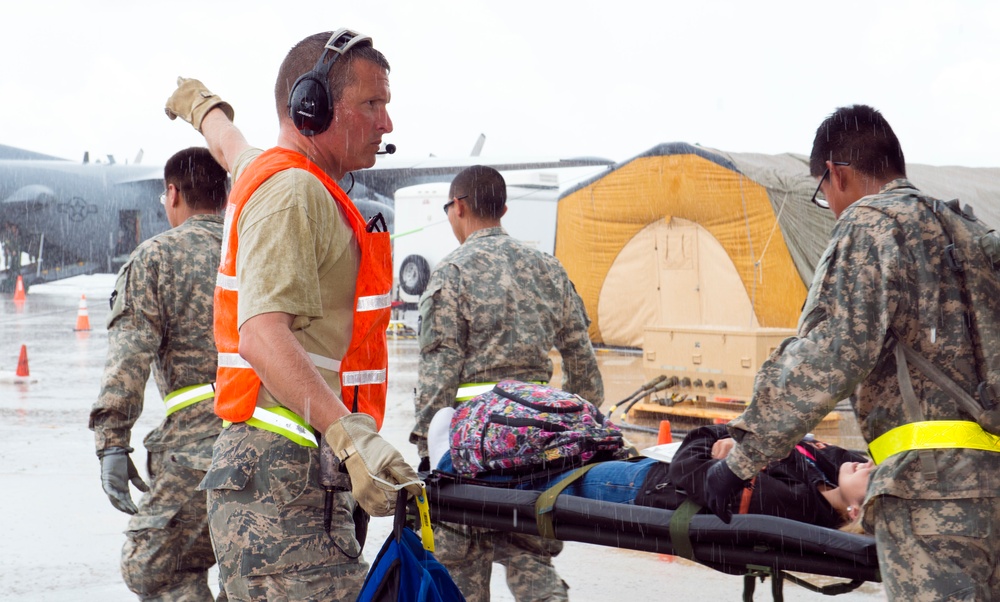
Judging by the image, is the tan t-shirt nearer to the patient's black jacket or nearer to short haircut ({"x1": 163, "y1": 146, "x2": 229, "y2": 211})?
the patient's black jacket

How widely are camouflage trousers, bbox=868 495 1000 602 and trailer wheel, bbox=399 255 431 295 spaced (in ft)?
58.2

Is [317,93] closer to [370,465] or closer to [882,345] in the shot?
[370,465]

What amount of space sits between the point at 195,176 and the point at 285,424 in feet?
6.25

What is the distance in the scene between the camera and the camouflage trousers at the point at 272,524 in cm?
222

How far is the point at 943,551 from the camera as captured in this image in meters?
2.44

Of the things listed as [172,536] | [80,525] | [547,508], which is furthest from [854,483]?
[80,525]

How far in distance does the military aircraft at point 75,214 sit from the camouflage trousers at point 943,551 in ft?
75.9

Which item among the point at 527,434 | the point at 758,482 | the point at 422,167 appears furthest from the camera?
the point at 422,167

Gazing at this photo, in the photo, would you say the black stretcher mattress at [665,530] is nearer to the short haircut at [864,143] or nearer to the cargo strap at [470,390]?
the cargo strap at [470,390]

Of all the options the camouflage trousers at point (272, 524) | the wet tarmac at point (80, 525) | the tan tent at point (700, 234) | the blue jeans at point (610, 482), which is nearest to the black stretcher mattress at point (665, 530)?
the blue jeans at point (610, 482)

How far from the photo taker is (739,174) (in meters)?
13.0

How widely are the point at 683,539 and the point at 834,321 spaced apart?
0.84 meters

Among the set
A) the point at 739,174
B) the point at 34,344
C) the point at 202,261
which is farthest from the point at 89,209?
the point at 202,261

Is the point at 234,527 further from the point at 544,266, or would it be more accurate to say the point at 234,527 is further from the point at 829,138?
the point at 544,266
